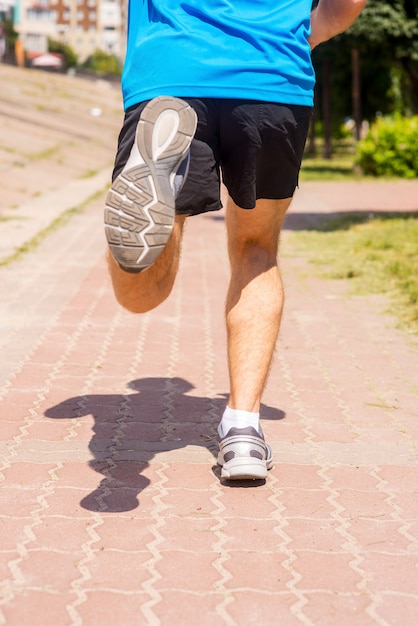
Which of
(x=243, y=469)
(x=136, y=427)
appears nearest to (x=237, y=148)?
(x=243, y=469)

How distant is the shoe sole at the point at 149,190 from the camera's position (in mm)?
2727

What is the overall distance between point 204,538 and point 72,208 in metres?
11.9

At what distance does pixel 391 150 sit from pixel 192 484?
24331 millimetres

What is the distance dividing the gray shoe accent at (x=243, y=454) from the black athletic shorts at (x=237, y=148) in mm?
750

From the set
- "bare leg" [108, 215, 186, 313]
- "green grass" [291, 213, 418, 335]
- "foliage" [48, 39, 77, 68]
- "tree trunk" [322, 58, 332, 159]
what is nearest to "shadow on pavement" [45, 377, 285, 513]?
"bare leg" [108, 215, 186, 313]

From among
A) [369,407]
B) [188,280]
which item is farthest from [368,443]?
[188,280]

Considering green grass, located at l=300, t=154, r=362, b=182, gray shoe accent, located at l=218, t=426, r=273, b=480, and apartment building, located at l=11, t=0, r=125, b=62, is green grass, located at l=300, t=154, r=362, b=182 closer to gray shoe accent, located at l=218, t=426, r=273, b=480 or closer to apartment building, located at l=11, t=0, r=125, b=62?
gray shoe accent, located at l=218, t=426, r=273, b=480

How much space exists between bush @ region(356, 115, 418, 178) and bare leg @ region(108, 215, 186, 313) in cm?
2356

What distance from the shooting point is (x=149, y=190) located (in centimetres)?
276

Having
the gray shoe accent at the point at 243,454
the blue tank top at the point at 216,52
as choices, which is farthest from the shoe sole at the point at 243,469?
the blue tank top at the point at 216,52

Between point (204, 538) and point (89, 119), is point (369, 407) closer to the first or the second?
point (204, 538)

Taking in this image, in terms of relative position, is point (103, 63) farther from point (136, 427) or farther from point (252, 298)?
point (252, 298)

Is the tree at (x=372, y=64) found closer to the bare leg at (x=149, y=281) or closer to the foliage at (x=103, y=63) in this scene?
the bare leg at (x=149, y=281)

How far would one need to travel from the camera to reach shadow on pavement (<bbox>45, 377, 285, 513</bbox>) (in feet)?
10.8
